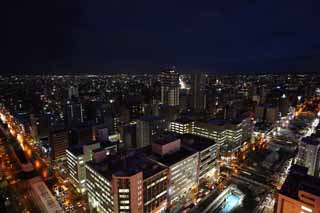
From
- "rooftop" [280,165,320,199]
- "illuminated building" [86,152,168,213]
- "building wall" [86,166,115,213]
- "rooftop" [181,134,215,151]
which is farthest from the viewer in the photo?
"rooftop" [181,134,215,151]

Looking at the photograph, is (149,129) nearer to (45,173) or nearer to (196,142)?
(196,142)

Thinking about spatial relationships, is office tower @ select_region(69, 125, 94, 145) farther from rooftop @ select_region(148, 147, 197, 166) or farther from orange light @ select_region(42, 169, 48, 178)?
rooftop @ select_region(148, 147, 197, 166)

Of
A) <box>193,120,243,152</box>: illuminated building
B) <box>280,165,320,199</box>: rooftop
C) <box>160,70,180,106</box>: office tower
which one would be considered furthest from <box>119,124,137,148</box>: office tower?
<box>280,165,320,199</box>: rooftop

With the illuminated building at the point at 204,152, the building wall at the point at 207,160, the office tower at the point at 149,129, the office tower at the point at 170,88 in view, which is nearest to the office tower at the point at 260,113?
the office tower at the point at 170,88

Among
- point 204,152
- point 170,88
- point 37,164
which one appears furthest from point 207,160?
point 170,88

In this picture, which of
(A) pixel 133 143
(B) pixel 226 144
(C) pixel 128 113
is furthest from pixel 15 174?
(B) pixel 226 144

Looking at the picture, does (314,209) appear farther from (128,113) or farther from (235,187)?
(128,113)
